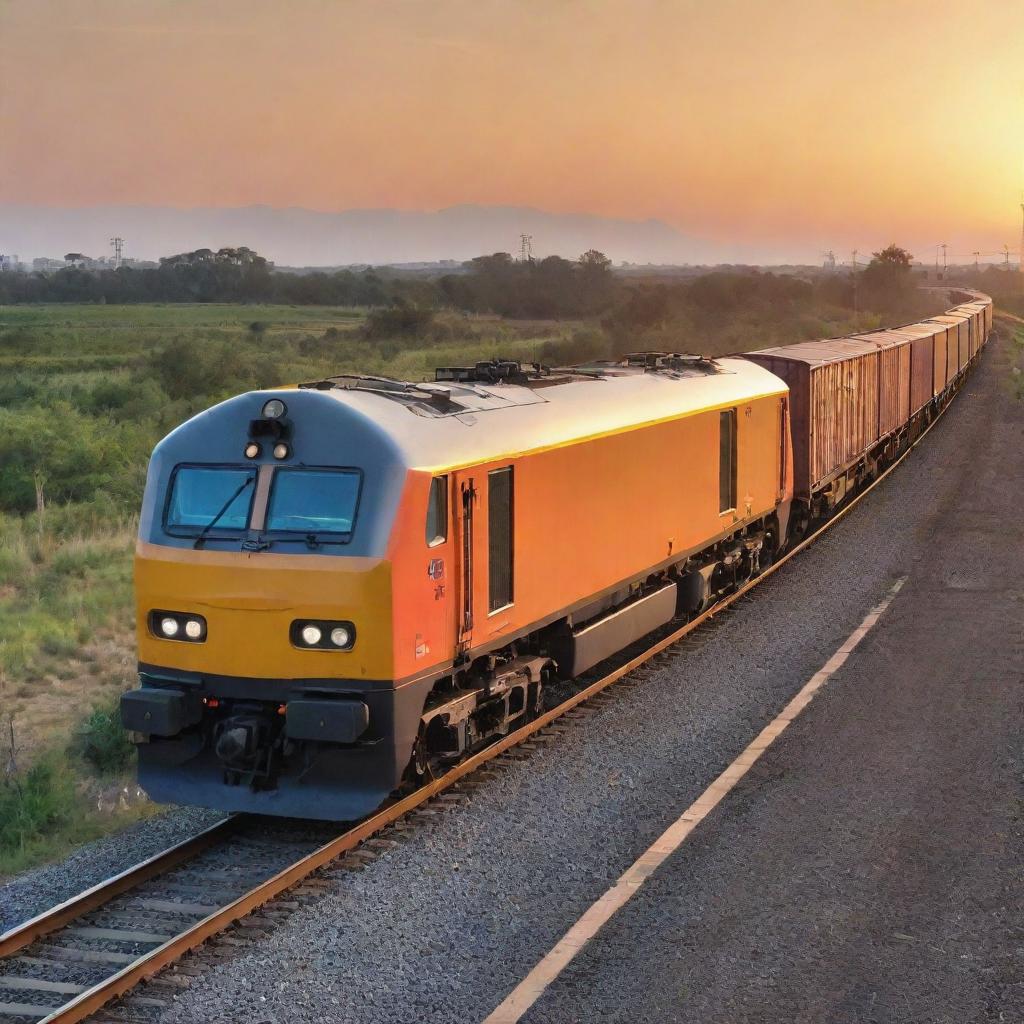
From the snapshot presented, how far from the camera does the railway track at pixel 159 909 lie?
6.99 meters

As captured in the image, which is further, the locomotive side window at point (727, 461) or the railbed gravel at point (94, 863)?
the locomotive side window at point (727, 461)

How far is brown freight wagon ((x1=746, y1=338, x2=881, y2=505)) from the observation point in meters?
20.7

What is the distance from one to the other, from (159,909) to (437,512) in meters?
3.12

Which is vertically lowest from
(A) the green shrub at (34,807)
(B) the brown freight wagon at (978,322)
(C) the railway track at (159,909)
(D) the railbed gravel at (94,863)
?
(A) the green shrub at (34,807)

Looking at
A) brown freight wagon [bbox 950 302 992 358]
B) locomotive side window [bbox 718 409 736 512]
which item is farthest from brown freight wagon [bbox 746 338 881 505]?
brown freight wagon [bbox 950 302 992 358]

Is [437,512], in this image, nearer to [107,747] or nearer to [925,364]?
[107,747]

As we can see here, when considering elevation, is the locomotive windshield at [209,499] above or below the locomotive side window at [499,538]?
above

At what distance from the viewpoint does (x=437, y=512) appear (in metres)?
9.22

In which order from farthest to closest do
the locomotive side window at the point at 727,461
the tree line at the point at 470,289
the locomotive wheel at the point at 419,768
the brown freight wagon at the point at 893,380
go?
1. the tree line at the point at 470,289
2. the brown freight wagon at the point at 893,380
3. the locomotive side window at the point at 727,461
4. the locomotive wheel at the point at 419,768

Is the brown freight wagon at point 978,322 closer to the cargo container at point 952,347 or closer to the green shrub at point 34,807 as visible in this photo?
the cargo container at point 952,347

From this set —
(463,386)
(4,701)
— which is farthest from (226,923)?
(4,701)

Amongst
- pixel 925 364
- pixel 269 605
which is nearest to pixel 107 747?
pixel 269 605

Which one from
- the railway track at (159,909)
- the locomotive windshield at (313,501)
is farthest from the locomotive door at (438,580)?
the railway track at (159,909)

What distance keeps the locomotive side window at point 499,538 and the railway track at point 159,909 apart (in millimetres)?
1327
